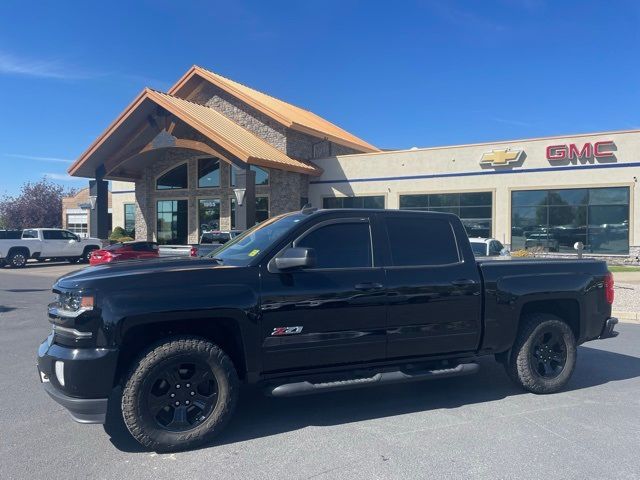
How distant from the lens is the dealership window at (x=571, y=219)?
22188 millimetres

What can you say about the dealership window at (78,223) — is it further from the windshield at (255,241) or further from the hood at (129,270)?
the hood at (129,270)

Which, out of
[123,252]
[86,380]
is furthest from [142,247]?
[86,380]

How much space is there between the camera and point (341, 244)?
493cm

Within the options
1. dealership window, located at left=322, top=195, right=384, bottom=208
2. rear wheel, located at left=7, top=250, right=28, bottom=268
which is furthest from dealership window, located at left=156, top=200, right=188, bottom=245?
rear wheel, located at left=7, top=250, right=28, bottom=268

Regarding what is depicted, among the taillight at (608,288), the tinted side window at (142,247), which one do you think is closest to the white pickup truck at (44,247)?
the tinted side window at (142,247)

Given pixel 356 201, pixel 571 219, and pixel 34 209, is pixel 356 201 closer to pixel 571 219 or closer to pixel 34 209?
pixel 571 219

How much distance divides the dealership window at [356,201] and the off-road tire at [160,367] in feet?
76.0

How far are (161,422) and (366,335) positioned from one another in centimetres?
183

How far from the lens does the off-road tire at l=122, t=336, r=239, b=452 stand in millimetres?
4047

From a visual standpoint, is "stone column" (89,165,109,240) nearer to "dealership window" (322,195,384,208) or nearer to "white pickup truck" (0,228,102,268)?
"white pickup truck" (0,228,102,268)

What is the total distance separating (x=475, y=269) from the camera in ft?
17.5

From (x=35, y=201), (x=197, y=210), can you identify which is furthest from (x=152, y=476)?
(x=35, y=201)

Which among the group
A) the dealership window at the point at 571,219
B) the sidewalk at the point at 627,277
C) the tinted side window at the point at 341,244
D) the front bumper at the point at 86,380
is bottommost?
the sidewalk at the point at 627,277

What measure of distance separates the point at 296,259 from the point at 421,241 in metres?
1.51
